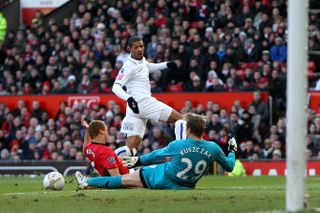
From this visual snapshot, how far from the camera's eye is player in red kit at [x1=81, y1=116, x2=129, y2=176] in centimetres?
1458

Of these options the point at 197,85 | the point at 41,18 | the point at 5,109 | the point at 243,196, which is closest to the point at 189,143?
the point at 243,196

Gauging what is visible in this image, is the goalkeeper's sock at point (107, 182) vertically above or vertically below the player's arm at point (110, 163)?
below

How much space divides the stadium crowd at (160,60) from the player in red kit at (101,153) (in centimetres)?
979

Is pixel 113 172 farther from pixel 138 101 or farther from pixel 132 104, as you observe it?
pixel 138 101

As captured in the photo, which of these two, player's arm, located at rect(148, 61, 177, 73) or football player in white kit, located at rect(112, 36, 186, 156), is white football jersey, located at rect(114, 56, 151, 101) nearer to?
football player in white kit, located at rect(112, 36, 186, 156)

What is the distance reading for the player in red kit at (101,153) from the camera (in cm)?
1458

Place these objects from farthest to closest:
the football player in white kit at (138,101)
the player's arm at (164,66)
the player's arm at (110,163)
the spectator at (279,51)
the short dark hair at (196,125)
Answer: the spectator at (279,51) < the player's arm at (164,66) < the football player in white kit at (138,101) < the player's arm at (110,163) < the short dark hair at (196,125)

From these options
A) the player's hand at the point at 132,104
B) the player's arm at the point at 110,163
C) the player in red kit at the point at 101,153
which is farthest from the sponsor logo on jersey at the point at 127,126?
the player's arm at the point at 110,163

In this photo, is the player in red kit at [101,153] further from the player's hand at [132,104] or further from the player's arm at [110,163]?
the player's hand at [132,104]

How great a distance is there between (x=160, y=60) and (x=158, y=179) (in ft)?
49.6

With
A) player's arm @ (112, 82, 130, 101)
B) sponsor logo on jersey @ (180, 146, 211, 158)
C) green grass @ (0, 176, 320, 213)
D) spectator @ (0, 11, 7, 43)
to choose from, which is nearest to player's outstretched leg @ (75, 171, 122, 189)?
green grass @ (0, 176, 320, 213)

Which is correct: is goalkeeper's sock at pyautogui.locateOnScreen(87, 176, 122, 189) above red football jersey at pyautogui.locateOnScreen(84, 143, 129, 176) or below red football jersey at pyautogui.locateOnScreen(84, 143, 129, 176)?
below

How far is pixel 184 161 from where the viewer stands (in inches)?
514

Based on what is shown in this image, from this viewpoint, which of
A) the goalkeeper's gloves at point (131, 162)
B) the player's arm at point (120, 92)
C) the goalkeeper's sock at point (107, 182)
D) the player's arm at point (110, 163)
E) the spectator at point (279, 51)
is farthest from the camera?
the spectator at point (279, 51)
